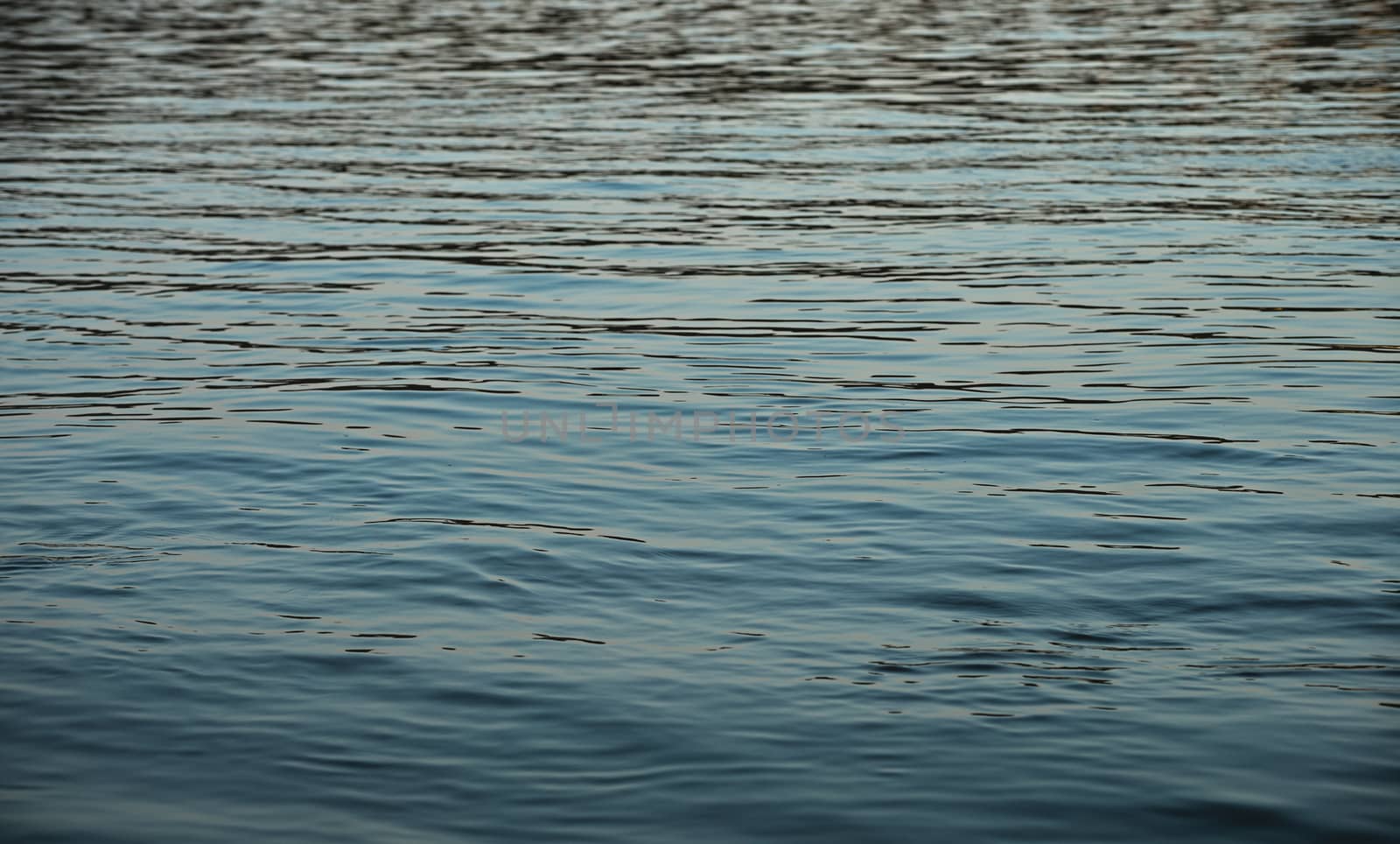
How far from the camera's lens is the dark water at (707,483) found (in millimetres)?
6871

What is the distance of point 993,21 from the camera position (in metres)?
37.4

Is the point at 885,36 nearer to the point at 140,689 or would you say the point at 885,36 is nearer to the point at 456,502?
the point at 456,502

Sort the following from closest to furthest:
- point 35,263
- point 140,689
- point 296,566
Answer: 1. point 140,689
2. point 296,566
3. point 35,263

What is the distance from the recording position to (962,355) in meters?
13.5

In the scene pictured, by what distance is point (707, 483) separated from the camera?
10.5m

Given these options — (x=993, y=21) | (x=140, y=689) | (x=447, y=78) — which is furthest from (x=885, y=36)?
(x=140, y=689)

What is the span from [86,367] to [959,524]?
7427 mm

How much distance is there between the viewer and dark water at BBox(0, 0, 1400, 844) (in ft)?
22.5

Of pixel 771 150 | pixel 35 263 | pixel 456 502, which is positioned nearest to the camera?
pixel 456 502

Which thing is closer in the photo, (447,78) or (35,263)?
(35,263)

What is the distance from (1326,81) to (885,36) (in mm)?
10669

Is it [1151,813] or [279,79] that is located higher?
[279,79]

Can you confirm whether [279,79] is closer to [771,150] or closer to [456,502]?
[771,150]

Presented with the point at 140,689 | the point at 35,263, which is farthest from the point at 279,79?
the point at 140,689
